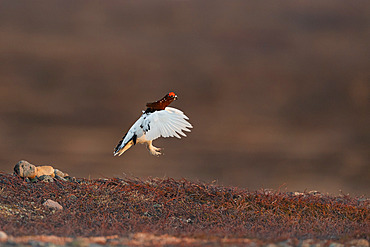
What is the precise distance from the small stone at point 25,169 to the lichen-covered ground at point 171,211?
147mm

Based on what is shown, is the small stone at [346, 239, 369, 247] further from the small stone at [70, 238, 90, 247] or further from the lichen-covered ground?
the small stone at [70, 238, 90, 247]

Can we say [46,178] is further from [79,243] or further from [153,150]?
[79,243]

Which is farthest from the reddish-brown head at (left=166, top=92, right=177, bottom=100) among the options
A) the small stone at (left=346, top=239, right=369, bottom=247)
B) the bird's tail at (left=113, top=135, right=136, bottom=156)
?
the small stone at (left=346, top=239, right=369, bottom=247)

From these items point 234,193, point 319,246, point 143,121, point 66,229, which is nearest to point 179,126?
point 143,121

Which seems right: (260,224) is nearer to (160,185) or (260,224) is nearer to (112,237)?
(160,185)

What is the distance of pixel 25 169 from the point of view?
10680 millimetres

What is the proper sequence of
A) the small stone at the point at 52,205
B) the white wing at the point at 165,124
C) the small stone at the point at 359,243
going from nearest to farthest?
the small stone at the point at 359,243
the small stone at the point at 52,205
the white wing at the point at 165,124

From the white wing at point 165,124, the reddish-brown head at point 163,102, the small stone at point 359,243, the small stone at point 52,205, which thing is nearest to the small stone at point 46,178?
the small stone at point 52,205

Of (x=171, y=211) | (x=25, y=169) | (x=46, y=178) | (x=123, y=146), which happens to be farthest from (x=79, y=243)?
(x=123, y=146)

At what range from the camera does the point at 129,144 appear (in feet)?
38.5

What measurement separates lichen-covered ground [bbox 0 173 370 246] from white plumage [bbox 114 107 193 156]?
113 cm

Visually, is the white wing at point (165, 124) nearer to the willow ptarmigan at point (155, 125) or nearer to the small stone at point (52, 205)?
the willow ptarmigan at point (155, 125)

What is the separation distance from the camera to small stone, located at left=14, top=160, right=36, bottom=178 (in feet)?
35.0

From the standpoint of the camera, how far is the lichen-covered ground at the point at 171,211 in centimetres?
767
